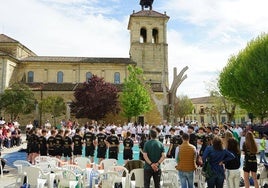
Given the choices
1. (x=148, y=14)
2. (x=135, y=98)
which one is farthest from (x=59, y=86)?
(x=148, y=14)

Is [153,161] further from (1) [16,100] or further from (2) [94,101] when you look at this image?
(1) [16,100]

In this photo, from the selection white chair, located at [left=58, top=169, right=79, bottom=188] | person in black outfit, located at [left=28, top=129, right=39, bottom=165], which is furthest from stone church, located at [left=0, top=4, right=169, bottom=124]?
white chair, located at [left=58, top=169, right=79, bottom=188]

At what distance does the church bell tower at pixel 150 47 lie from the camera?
4866 centimetres

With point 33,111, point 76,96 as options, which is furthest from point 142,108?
point 33,111

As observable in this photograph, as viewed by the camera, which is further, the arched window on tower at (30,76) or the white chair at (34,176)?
the arched window on tower at (30,76)

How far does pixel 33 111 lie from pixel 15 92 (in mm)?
6298

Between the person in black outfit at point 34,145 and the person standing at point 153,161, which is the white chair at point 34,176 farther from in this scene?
the person in black outfit at point 34,145

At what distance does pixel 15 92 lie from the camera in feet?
124

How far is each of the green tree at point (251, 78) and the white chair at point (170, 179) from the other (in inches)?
981

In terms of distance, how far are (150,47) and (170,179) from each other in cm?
4267

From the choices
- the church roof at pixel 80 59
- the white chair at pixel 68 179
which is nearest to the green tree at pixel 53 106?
the church roof at pixel 80 59

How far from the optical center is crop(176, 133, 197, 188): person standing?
22.6 ft

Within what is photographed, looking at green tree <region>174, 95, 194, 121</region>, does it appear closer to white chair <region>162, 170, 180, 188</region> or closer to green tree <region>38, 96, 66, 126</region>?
green tree <region>38, 96, 66, 126</region>

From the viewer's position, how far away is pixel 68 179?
23.5ft
